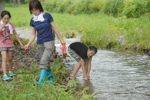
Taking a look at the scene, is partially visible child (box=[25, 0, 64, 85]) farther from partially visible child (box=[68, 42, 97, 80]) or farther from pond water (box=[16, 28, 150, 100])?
pond water (box=[16, 28, 150, 100])

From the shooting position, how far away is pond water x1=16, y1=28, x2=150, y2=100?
21.7ft

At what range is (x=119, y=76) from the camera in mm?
8305

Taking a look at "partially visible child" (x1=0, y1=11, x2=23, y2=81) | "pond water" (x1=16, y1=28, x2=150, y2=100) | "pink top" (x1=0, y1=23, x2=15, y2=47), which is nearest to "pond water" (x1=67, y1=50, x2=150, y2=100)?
"pond water" (x1=16, y1=28, x2=150, y2=100)

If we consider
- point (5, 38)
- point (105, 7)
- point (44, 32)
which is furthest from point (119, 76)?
point (105, 7)

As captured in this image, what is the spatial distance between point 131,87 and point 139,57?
4.16 metres

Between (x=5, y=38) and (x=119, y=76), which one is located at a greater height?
(x=5, y=38)

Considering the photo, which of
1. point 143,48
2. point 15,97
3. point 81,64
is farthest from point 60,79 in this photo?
Answer: point 143,48

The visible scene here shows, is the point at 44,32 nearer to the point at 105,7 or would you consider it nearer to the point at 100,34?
the point at 100,34

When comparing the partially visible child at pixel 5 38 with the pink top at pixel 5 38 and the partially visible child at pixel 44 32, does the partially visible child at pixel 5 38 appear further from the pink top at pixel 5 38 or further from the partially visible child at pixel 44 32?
the partially visible child at pixel 44 32

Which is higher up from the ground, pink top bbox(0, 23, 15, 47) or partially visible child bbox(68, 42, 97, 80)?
pink top bbox(0, 23, 15, 47)

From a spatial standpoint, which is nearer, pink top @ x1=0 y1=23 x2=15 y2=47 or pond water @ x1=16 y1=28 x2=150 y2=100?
pond water @ x1=16 y1=28 x2=150 y2=100

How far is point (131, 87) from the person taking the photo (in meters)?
7.15

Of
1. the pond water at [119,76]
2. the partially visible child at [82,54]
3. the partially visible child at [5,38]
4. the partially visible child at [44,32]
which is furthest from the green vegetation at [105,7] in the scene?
A: the partially visible child at [44,32]

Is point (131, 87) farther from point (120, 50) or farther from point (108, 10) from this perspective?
point (108, 10)
